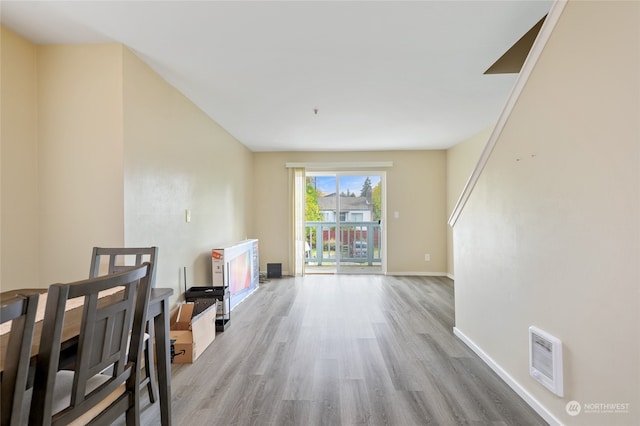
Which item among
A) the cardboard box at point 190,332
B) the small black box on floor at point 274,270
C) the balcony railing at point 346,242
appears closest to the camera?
the cardboard box at point 190,332

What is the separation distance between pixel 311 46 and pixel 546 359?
2342mm

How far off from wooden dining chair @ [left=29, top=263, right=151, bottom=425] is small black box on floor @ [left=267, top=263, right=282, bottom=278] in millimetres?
3784

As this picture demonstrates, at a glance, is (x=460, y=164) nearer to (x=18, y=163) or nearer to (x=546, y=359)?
(x=546, y=359)

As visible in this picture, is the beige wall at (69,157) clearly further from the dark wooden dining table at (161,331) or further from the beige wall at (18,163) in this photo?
the dark wooden dining table at (161,331)

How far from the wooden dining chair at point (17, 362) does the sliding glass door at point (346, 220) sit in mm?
4627

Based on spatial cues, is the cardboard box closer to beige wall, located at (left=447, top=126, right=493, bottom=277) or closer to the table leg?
the table leg

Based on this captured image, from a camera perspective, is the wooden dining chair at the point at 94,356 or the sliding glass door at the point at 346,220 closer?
the wooden dining chair at the point at 94,356

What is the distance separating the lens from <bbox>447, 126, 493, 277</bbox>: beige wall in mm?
3956

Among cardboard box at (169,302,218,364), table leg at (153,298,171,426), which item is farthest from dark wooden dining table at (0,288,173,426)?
cardboard box at (169,302,218,364)

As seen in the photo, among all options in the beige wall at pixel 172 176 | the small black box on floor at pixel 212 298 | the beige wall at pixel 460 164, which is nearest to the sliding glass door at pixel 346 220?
the beige wall at pixel 460 164

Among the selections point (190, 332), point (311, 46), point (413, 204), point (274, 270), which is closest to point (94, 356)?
point (190, 332)

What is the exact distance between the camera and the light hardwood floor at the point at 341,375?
152 centimetres

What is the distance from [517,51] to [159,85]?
2.87 meters

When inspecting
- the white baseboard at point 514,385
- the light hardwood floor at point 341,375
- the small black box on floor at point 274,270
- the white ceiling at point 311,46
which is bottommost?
the light hardwood floor at point 341,375
